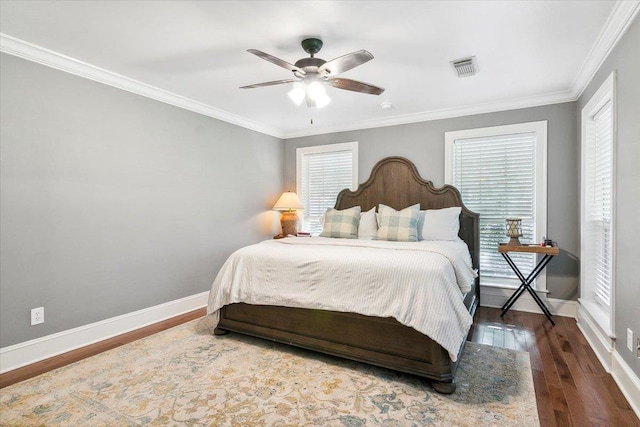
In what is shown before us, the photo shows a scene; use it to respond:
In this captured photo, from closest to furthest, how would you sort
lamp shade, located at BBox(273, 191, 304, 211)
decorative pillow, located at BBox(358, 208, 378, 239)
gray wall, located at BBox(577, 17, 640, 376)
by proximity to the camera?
gray wall, located at BBox(577, 17, 640, 376)
decorative pillow, located at BBox(358, 208, 378, 239)
lamp shade, located at BBox(273, 191, 304, 211)

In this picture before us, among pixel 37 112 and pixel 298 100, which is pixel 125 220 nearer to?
pixel 37 112

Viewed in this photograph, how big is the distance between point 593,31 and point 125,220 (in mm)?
4164

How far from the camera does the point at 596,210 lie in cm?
319

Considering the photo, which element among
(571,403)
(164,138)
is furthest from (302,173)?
(571,403)

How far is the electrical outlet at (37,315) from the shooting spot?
2654 millimetres

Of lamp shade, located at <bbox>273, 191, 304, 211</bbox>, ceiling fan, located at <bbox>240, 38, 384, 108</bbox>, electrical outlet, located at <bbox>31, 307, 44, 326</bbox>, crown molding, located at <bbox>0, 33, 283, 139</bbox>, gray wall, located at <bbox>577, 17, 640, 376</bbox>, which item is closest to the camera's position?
gray wall, located at <bbox>577, 17, 640, 376</bbox>

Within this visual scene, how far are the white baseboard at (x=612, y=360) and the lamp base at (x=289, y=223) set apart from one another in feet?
11.5

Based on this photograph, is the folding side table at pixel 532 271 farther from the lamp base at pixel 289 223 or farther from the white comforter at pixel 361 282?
the lamp base at pixel 289 223

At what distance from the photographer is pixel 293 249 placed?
302cm

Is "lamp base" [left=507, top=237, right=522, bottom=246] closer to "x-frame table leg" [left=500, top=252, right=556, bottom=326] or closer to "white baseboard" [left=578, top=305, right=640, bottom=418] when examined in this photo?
"x-frame table leg" [left=500, top=252, right=556, bottom=326]

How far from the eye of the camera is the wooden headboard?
Answer: 159 inches

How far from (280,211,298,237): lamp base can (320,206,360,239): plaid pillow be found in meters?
0.85

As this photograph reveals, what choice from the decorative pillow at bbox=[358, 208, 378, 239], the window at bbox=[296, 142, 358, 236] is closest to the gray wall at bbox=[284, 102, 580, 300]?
the decorative pillow at bbox=[358, 208, 378, 239]

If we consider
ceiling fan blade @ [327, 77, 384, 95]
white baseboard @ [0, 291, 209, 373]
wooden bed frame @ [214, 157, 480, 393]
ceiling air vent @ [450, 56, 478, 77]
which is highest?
ceiling air vent @ [450, 56, 478, 77]
